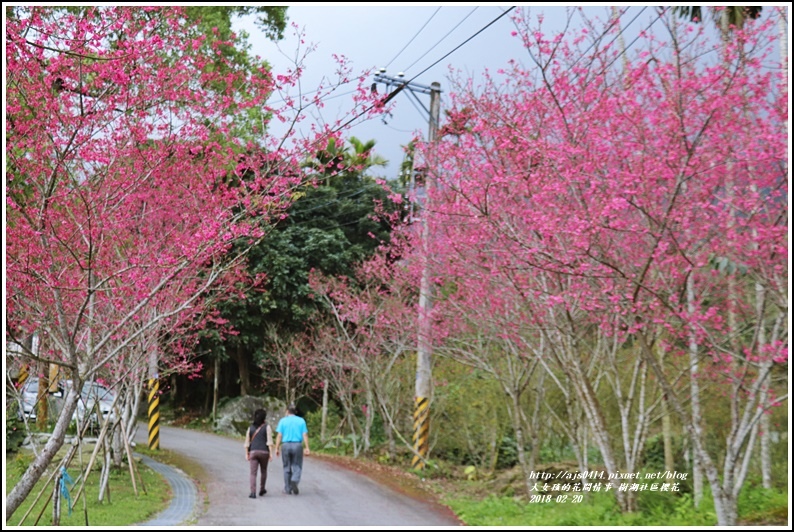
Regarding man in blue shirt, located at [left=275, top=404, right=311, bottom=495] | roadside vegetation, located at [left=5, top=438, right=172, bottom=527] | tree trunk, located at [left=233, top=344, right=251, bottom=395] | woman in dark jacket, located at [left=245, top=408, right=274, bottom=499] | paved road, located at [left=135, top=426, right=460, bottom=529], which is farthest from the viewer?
tree trunk, located at [left=233, top=344, right=251, bottom=395]

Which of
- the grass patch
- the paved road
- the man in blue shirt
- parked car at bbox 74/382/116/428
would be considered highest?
parked car at bbox 74/382/116/428

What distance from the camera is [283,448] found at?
920cm

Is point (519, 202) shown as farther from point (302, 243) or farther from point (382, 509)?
point (302, 243)

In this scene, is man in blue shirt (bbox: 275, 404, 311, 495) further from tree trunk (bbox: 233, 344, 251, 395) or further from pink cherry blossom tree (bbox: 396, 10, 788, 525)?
tree trunk (bbox: 233, 344, 251, 395)

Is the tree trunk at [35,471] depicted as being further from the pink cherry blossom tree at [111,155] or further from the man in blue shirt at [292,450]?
the man in blue shirt at [292,450]

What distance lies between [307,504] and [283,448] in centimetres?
93

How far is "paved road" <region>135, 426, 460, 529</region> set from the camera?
24.8ft

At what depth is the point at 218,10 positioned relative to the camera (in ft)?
30.9

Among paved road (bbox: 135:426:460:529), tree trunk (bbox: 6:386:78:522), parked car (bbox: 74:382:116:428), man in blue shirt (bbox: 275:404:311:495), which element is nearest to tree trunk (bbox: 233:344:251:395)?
parked car (bbox: 74:382:116:428)

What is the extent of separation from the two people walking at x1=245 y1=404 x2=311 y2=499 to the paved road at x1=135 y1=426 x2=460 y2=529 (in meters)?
0.21

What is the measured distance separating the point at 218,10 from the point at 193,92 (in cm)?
415

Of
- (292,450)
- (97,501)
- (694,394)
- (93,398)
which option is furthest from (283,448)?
(694,394)

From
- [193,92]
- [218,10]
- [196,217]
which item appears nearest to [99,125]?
[193,92]

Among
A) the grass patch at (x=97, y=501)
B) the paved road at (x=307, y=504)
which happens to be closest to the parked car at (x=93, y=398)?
the grass patch at (x=97, y=501)
